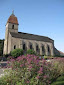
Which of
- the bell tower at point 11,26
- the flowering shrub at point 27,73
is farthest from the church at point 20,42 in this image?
the flowering shrub at point 27,73

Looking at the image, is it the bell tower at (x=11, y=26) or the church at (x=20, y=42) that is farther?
the bell tower at (x=11, y=26)

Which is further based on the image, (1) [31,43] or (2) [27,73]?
(1) [31,43]

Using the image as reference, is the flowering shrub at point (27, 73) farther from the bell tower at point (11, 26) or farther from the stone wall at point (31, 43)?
the bell tower at point (11, 26)

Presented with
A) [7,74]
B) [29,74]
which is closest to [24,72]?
[29,74]

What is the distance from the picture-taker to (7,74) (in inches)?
225

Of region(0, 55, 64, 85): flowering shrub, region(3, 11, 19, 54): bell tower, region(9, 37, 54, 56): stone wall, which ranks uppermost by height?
region(3, 11, 19, 54): bell tower

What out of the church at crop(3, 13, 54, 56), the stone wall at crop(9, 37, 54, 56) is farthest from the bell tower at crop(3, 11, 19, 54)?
the stone wall at crop(9, 37, 54, 56)

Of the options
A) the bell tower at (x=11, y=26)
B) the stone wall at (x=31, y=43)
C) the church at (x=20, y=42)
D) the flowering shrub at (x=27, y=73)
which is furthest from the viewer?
the bell tower at (x=11, y=26)

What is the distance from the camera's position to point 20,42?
39.3 metres

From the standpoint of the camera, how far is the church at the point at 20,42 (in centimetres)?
3947

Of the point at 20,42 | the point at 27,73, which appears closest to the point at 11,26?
the point at 20,42

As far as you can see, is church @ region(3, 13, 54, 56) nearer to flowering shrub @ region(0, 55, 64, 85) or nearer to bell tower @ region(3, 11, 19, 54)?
bell tower @ region(3, 11, 19, 54)

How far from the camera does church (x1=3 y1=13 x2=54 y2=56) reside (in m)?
39.5

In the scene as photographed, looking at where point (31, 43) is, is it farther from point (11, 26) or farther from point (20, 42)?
point (11, 26)
